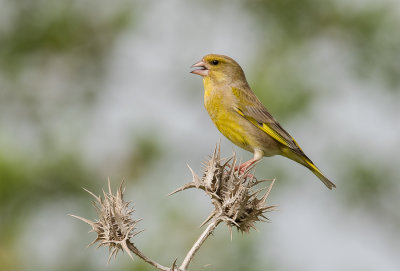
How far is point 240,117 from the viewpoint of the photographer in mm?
6859

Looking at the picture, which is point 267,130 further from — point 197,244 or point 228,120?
point 197,244

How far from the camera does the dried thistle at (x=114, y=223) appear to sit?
12.7 ft

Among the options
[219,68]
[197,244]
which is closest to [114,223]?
[197,244]

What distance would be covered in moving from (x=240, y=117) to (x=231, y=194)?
8.81 feet

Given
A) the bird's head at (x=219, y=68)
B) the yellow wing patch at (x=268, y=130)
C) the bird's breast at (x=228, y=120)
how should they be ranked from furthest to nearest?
the bird's head at (x=219, y=68) → the yellow wing patch at (x=268, y=130) → the bird's breast at (x=228, y=120)

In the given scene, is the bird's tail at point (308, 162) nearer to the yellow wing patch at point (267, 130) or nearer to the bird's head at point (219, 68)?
the yellow wing patch at point (267, 130)

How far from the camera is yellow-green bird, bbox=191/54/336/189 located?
6.80 meters

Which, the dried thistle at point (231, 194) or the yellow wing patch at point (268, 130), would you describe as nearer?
the dried thistle at point (231, 194)

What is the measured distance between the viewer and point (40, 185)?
607 inches

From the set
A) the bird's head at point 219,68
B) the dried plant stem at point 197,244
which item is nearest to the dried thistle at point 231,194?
the dried plant stem at point 197,244

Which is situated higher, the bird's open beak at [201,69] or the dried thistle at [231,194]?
the bird's open beak at [201,69]

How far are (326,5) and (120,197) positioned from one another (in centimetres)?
1346

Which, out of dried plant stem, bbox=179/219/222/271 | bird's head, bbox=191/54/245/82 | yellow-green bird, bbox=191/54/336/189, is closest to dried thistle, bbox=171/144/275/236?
dried plant stem, bbox=179/219/222/271

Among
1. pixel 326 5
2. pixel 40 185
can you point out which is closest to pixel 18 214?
pixel 40 185
